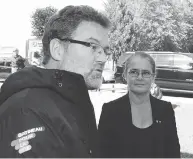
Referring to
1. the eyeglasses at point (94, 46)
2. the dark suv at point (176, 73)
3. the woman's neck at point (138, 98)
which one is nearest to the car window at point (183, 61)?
the dark suv at point (176, 73)

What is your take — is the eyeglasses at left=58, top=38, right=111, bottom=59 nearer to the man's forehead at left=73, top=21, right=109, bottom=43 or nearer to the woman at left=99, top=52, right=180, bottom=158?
the man's forehead at left=73, top=21, right=109, bottom=43

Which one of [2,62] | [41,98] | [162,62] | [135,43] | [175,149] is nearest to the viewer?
[41,98]

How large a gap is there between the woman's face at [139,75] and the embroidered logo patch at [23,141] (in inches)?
64.4

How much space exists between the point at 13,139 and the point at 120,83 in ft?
45.9

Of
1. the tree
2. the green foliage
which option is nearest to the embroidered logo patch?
the green foliage

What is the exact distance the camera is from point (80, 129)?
1.17 m

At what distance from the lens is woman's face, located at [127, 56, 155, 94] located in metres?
2.57

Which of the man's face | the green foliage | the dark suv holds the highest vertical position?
the green foliage

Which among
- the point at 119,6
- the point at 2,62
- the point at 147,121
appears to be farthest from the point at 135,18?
the point at 147,121

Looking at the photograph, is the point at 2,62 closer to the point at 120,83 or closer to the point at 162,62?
the point at 120,83

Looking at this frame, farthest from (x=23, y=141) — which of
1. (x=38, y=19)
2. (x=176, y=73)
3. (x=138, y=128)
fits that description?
(x=38, y=19)

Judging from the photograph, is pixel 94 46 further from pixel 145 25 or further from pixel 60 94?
pixel 145 25

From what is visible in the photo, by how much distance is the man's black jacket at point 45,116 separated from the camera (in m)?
0.99

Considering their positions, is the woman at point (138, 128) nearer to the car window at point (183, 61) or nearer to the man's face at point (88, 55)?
the man's face at point (88, 55)
